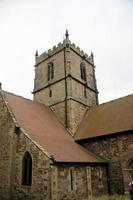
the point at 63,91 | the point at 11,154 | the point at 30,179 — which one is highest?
the point at 63,91

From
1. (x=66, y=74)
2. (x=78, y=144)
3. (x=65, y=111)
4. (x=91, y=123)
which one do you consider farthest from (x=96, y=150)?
(x=66, y=74)

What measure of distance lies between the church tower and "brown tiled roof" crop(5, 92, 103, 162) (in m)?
1.47

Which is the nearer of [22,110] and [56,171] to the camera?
[56,171]

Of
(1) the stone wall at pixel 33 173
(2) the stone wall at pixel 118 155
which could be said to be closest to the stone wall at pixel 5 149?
(1) the stone wall at pixel 33 173

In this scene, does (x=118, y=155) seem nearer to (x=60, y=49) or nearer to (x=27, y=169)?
(x=27, y=169)

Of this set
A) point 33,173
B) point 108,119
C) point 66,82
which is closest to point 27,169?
point 33,173

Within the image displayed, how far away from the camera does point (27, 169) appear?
12.1 meters

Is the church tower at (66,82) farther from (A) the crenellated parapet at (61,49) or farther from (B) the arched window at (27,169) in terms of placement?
(B) the arched window at (27,169)

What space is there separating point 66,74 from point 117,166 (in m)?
11.1

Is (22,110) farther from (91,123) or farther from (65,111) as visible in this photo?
(91,123)

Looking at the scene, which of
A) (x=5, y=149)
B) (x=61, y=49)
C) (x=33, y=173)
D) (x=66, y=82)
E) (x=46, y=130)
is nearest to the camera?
(x=33, y=173)

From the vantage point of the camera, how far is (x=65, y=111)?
1991cm

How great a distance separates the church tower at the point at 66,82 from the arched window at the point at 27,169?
22.3 feet

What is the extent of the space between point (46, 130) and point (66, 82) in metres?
7.40
